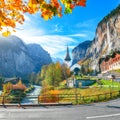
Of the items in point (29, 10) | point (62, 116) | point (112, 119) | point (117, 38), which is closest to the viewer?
point (29, 10)

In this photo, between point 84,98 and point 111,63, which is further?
point 111,63

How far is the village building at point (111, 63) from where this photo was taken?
121m

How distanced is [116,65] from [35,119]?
346 feet

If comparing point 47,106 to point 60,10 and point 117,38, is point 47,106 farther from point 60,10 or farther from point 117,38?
point 117,38

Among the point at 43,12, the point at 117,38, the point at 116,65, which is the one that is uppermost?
the point at 117,38

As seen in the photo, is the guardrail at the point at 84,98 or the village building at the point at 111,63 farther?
the village building at the point at 111,63

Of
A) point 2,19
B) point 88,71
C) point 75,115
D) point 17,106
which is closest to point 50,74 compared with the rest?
point 88,71

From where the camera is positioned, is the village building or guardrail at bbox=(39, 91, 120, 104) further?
the village building

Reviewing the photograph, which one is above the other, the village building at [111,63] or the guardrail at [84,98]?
the village building at [111,63]

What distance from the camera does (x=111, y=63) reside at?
131 m

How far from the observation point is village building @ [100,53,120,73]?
121 meters

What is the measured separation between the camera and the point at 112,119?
1947 centimetres

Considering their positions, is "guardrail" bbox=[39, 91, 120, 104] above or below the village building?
below

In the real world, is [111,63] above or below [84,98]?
above
